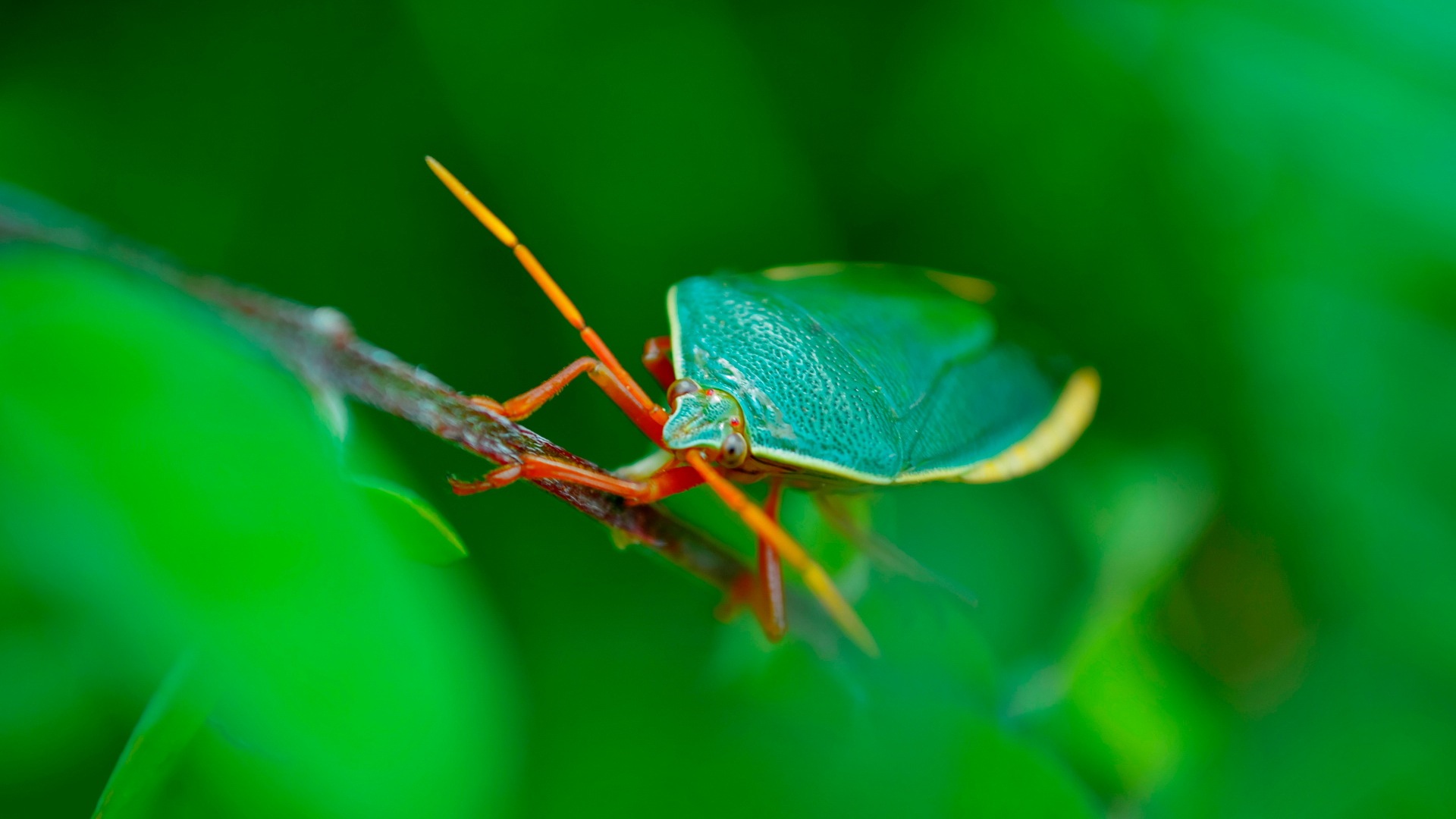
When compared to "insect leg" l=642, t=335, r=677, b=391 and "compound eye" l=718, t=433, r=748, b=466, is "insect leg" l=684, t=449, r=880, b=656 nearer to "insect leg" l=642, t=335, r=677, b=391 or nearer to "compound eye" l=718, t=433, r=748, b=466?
"compound eye" l=718, t=433, r=748, b=466

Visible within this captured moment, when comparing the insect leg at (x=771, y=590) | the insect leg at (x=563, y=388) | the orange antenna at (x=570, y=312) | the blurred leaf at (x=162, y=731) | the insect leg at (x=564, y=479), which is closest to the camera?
the blurred leaf at (x=162, y=731)

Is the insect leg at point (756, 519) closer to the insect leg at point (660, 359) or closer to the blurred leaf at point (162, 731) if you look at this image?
the insect leg at point (660, 359)

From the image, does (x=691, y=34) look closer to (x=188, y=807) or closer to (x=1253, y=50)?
(x=1253, y=50)

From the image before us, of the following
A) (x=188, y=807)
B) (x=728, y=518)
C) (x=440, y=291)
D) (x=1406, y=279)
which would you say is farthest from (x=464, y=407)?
(x=1406, y=279)

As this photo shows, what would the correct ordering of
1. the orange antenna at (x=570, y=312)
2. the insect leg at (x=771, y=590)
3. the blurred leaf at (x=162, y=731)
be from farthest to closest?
the insect leg at (x=771, y=590) → the orange antenna at (x=570, y=312) → the blurred leaf at (x=162, y=731)

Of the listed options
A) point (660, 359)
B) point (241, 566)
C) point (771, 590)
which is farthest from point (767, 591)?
point (241, 566)

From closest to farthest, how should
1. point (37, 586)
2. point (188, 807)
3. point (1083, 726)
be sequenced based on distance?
1. point (188, 807)
2. point (37, 586)
3. point (1083, 726)

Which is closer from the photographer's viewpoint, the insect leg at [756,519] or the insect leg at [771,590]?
the insect leg at [756,519]

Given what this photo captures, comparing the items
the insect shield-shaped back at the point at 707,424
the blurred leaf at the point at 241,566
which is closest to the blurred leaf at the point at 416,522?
the blurred leaf at the point at 241,566
